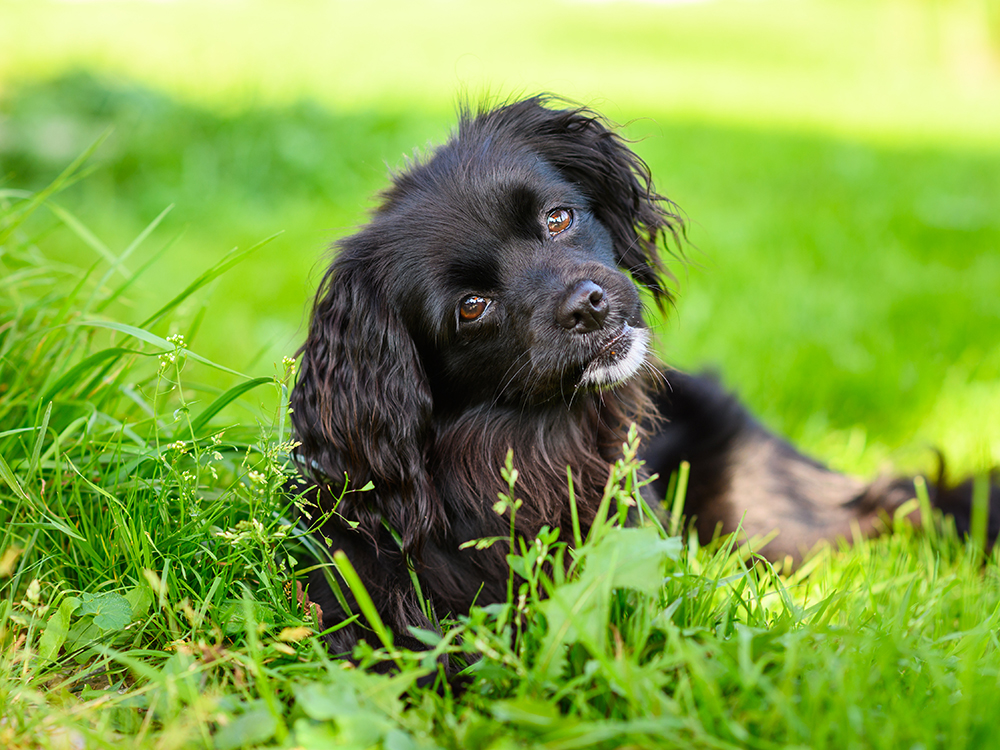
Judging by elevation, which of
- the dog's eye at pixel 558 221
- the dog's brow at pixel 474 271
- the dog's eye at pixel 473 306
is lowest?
the dog's eye at pixel 473 306

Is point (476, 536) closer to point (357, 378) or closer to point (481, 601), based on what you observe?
point (481, 601)

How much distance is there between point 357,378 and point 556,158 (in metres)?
0.98

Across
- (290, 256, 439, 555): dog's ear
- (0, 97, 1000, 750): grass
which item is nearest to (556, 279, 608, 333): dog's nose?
(290, 256, 439, 555): dog's ear

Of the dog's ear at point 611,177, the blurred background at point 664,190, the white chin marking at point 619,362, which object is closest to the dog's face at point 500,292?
the white chin marking at point 619,362

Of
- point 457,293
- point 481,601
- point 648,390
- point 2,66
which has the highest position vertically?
point 2,66

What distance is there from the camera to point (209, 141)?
6.71 m

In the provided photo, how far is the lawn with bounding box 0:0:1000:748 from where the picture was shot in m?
1.42

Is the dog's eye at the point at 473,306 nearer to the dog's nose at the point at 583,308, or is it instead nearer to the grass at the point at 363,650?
the dog's nose at the point at 583,308

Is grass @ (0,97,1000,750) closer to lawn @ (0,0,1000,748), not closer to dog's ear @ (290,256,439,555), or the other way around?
lawn @ (0,0,1000,748)

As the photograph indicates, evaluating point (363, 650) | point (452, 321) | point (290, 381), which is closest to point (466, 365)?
point (452, 321)

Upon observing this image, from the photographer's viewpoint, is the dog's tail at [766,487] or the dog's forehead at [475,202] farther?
the dog's tail at [766,487]

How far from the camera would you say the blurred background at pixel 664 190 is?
3805mm

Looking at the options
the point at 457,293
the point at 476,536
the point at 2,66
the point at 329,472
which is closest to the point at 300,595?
the point at 329,472

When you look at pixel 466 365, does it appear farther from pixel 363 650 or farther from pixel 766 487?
pixel 766 487
